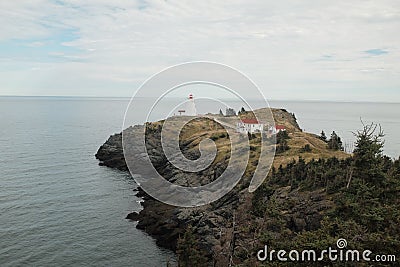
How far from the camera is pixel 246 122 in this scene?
7806 cm

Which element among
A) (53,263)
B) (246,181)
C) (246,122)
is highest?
(246,122)

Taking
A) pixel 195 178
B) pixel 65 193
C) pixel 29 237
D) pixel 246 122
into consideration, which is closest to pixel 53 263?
Answer: pixel 29 237

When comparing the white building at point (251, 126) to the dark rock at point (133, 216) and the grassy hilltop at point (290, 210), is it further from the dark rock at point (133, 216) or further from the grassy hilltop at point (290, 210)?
the dark rock at point (133, 216)

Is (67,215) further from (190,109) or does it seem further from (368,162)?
(190,109)

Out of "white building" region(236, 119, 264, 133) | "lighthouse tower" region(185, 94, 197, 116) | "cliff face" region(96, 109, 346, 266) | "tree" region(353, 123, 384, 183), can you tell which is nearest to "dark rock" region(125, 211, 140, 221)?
"cliff face" region(96, 109, 346, 266)

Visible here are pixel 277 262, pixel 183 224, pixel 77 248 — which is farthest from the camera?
pixel 183 224

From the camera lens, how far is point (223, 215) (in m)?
42.2

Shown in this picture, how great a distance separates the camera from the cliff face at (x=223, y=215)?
1066 inches

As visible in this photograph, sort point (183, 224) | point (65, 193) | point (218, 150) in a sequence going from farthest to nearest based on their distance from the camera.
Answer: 1. point (218, 150)
2. point (65, 193)
3. point (183, 224)

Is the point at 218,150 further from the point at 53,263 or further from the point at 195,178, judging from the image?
the point at 53,263

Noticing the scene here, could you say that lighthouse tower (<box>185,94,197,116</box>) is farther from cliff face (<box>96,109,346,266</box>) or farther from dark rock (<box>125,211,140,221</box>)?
dark rock (<box>125,211,140,221</box>)

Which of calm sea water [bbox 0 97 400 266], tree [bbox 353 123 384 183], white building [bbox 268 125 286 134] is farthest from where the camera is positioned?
white building [bbox 268 125 286 134]

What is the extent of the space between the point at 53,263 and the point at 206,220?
55.1ft

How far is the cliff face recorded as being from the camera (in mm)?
27078
